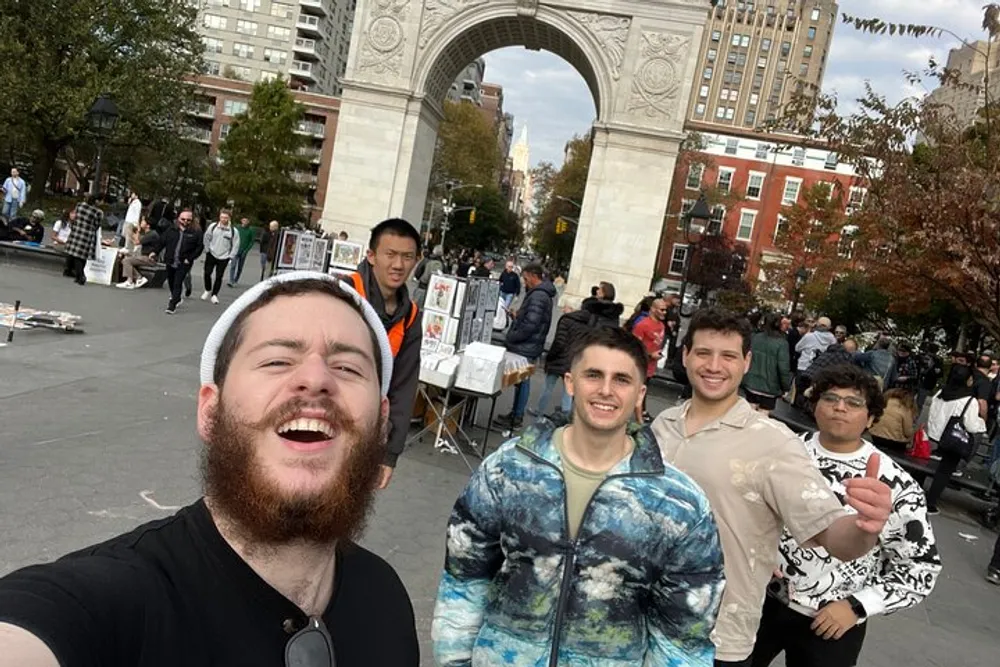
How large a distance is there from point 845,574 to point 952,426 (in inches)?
264

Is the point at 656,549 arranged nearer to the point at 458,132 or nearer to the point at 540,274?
the point at 540,274

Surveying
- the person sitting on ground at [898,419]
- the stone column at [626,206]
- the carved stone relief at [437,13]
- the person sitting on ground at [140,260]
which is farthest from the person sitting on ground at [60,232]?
the person sitting on ground at [898,419]

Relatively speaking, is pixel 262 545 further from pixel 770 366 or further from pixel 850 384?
pixel 770 366

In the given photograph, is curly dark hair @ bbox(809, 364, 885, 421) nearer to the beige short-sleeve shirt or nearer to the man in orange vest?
the beige short-sleeve shirt

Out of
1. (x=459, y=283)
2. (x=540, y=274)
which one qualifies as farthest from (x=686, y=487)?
(x=540, y=274)

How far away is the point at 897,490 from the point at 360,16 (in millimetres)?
23677

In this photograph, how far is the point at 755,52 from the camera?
90.7 meters

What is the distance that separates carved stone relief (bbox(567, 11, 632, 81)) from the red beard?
22796 millimetres

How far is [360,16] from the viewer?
2270 centimetres

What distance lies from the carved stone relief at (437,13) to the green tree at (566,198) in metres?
26.9

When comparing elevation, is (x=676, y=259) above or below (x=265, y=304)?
above

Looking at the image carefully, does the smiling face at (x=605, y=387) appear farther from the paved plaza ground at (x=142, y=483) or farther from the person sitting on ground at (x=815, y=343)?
the person sitting on ground at (x=815, y=343)

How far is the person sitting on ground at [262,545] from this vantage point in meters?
0.94

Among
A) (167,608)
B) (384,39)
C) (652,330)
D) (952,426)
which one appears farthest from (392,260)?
(384,39)
